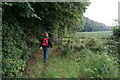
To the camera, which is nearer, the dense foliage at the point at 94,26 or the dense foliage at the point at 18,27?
the dense foliage at the point at 18,27

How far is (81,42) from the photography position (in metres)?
6.95

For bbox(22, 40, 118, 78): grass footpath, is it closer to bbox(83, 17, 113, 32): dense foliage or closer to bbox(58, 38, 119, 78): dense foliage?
bbox(58, 38, 119, 78): dense foliage

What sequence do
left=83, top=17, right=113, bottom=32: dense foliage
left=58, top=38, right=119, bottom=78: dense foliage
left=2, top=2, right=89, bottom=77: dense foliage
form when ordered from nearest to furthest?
left=2, top=2, right=89, bottom=77: dense foliage, left=58, top=38, right=119, bottom=78: dense foliage, left=83, top=17, right=113, bottom=32: dense foliage

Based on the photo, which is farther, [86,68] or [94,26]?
[94,26]

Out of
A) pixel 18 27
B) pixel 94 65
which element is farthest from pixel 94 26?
pixel 18 27

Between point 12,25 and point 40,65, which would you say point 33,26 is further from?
point 40,65

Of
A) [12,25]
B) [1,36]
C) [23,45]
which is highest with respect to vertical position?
[12,25]

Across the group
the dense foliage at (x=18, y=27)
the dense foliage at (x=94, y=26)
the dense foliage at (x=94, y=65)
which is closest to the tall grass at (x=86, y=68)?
the dense foliage at (x=94, y=65)

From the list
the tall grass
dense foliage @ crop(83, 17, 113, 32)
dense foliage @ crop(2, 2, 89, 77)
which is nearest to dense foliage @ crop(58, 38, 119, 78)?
the tall grass

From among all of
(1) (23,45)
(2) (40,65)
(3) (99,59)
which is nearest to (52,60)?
(2) (40,65)

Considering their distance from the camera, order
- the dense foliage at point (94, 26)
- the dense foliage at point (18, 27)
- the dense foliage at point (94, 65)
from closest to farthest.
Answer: the dense foliage at point (18, 27) < the dense foliage at point (94, 65) < the dense foliage at point (94, 26)

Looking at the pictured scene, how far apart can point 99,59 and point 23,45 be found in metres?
2.97

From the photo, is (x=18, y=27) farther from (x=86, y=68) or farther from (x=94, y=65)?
(x=94, y=65)

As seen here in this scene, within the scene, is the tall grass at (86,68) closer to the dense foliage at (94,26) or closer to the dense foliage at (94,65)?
the dense foliage at (94,65)
